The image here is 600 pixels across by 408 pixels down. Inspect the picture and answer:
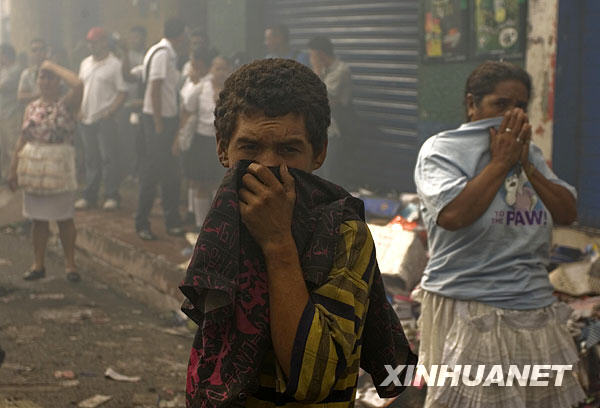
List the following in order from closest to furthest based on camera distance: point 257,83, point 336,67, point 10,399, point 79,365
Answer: point 257,83
point 10,399
point 79,365
point 336,67

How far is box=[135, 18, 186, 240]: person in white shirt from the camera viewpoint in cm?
906

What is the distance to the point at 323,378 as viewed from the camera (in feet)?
5.94

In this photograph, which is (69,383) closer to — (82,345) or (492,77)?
(82,345)

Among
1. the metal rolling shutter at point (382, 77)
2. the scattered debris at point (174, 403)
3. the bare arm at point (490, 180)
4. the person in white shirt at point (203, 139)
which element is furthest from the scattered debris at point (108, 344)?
the metal rolling shutter at point (382, 77)

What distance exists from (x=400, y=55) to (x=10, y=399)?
613 cm

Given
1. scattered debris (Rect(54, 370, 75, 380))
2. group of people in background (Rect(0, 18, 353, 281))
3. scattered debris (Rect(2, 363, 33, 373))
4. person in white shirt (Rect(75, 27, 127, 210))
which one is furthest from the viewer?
person in white shirt (Rect(75, 27, 127, 210))

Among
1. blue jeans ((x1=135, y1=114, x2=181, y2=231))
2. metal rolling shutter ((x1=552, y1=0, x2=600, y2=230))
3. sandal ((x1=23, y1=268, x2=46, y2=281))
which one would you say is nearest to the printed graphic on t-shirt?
metal rolling shutter ((x1=552, y1=0, x2=600, y2=230))

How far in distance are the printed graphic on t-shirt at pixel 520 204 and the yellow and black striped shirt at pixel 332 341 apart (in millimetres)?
1635

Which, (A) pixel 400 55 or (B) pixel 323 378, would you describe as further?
(A) pixel 400 55

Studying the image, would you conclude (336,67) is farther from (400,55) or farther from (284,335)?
(284,335)

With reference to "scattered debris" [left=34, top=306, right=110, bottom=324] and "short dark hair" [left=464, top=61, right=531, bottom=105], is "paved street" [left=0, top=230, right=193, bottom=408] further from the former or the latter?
"short dark hair" [left=464, top=61, right=531, bottom=105]

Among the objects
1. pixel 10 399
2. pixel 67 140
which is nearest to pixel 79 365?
pixel 10 399

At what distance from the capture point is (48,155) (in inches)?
312

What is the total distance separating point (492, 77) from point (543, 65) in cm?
363
